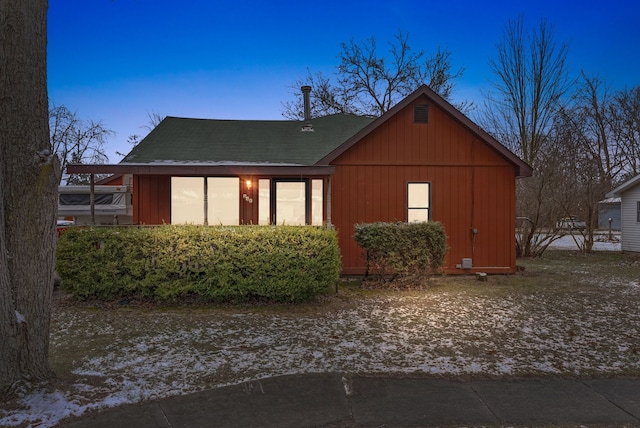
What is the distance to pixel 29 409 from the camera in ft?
10.7

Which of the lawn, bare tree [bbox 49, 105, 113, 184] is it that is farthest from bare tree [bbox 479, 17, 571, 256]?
bare tree [bbox 49, 105, 113, 184]

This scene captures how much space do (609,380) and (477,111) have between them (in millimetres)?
17762

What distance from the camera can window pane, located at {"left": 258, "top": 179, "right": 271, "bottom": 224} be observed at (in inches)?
449

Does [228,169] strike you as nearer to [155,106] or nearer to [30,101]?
[30,101]

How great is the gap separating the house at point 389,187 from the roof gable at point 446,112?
28 millimetres

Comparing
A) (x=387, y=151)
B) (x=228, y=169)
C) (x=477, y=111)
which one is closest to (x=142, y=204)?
(x=228, y=169)

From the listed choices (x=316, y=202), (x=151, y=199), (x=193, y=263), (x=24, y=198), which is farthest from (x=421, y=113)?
(x=24, y=198)

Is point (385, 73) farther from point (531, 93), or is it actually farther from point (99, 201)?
point (99, 201)

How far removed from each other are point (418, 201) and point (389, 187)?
90 centimetres

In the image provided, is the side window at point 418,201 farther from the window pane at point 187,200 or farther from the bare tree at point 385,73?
the bare tree at point 385,73

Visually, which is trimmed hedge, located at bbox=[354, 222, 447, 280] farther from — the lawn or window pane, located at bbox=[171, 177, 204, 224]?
window pane, located at bbox=[171, 177, 204, 224]

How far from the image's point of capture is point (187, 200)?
11.3 m

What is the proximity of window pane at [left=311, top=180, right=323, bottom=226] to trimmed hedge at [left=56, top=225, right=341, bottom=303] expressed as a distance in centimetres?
419

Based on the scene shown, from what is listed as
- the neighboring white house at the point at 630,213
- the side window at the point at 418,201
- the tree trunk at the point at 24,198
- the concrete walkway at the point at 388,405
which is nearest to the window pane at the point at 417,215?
the side window at the point at 418,201
